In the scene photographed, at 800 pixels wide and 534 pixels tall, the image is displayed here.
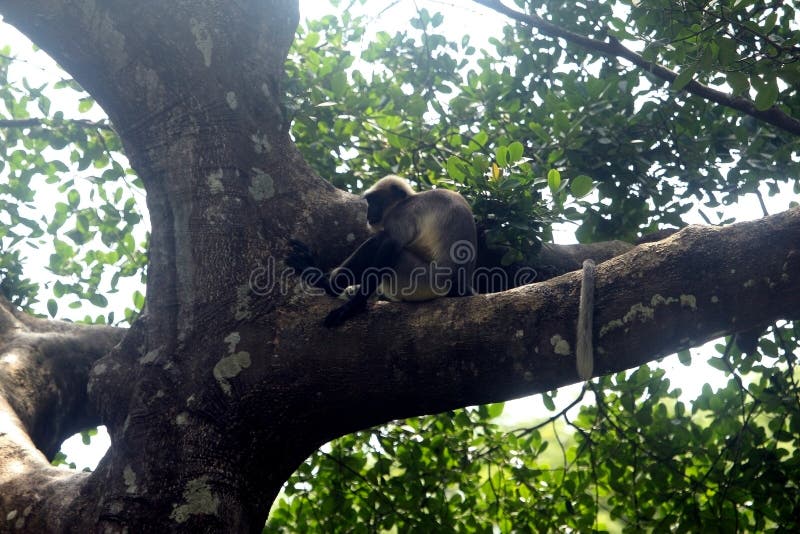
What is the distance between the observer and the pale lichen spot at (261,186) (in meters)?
3.65

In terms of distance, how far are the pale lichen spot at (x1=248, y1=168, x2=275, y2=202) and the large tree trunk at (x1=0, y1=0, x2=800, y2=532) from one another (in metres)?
0.01

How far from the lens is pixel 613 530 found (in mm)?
9641

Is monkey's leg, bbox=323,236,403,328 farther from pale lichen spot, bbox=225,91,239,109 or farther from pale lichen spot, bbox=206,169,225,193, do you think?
pale lichen spot, bbox=225,91,239,109

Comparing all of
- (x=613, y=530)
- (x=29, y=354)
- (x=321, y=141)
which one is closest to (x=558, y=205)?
(x=321, y=141)

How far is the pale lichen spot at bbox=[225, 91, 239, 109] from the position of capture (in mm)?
3773

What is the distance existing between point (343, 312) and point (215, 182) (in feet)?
3.00

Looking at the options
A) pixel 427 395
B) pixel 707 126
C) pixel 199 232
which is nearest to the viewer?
pixel 427 395

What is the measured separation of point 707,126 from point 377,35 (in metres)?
2.86

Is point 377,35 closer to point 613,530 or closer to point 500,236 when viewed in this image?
point 500,236

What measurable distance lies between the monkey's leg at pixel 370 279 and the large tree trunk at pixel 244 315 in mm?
62

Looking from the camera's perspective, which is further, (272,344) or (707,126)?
(707,126)

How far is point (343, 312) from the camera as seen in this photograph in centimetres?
327

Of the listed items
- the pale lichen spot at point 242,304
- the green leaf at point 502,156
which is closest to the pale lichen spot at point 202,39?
the pale lichen spot at point 242,304

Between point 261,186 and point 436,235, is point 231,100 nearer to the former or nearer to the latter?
point 261,186
